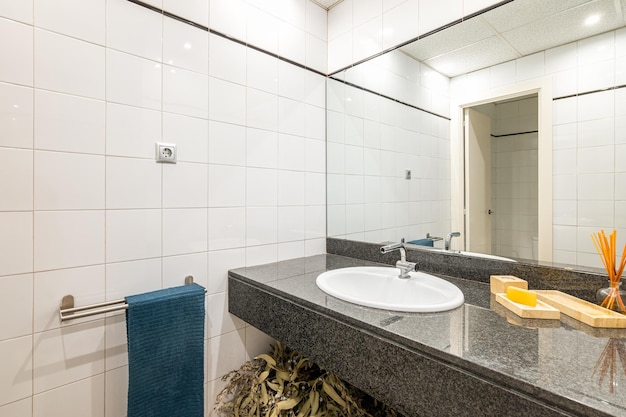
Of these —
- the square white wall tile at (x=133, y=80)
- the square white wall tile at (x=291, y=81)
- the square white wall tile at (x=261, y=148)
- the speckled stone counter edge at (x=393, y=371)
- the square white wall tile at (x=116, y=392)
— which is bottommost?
the square white wall tile at (x=116, y=392)

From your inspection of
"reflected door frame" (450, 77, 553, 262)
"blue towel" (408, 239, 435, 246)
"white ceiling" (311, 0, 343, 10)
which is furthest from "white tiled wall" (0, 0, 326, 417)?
"reflected door frame" (450, 77, 553, 262)

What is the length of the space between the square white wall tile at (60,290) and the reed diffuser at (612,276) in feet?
5.67

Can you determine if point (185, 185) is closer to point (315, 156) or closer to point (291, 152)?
point (291, 152)

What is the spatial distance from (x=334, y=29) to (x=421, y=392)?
2.03m

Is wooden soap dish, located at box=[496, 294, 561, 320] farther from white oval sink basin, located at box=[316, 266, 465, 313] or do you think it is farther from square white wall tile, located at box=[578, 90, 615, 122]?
square white wall tile, located at box=[578, 90, 615, 122]

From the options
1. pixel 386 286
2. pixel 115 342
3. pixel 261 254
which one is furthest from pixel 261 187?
pixel 115 342

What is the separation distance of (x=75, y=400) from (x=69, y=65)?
4.03 feet

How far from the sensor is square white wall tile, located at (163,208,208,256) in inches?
53.1

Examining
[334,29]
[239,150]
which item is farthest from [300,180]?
[334,29]

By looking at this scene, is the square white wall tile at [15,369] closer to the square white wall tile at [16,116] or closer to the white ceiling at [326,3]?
the square white wall tile at [16,116]

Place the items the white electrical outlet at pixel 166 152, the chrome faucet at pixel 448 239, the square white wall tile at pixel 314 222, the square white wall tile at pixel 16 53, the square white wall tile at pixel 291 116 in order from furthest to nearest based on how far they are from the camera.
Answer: the square white wall tile at pixel 314 222 < the square white wall tile at pixel 291 116 < the chrome faucet at pixel 448 239 < the white electrical outlet at pixel 166 152 < the square white wall tile at pixel 16 53

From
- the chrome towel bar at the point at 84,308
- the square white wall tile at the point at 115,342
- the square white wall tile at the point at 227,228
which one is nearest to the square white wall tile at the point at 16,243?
the chrome towel bar at the point at 84,308

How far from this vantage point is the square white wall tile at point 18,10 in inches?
40.1

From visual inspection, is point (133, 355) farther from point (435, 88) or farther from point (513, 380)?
point (435, 88)
